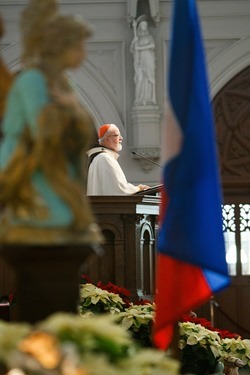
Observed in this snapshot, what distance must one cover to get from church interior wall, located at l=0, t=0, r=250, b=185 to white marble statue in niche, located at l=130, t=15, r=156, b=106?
0.17 m

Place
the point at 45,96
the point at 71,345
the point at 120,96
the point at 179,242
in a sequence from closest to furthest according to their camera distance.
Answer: the point at 71,345 < the point at 45,96 < the point at 179,242 < the point at 120,96

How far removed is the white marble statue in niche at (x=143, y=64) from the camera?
1594 centimetres

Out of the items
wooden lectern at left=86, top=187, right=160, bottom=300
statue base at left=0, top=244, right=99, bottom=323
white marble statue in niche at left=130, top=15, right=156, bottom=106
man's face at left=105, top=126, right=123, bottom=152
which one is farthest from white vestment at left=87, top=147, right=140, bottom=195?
statue base at left=0, top=244, right=99, bottom=323

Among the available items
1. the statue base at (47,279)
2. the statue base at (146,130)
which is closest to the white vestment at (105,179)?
the statue base at (146,130)

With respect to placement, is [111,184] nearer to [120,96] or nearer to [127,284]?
[127,284]

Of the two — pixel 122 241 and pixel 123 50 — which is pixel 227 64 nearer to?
pixel 123 50

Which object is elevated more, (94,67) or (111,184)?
(94,67)

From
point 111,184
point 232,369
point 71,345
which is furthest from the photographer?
point 111,184

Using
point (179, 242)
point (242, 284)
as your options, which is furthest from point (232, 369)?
point (242, 284)

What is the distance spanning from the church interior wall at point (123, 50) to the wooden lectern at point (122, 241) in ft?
21.9

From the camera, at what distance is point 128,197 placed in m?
9.04

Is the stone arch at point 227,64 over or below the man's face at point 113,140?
over

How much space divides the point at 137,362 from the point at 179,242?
140cm

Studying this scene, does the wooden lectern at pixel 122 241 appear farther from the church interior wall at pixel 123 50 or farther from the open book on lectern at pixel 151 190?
the church interior wall at pixel 123 50
